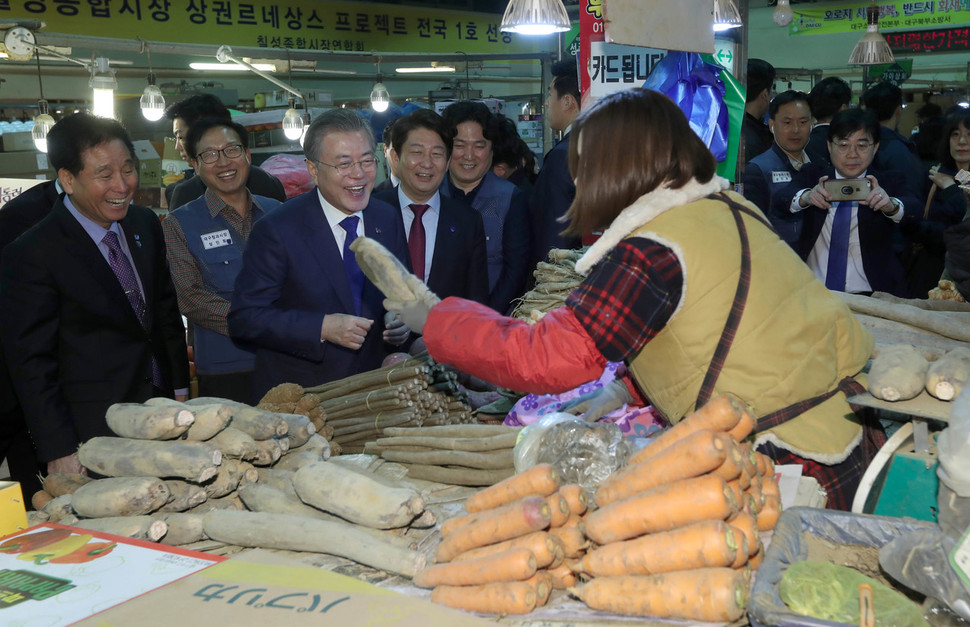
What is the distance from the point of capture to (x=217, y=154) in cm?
423

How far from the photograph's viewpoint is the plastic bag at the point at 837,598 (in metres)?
1.43

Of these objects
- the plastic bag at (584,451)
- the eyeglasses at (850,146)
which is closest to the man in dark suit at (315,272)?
the plastic bag at (584,451)

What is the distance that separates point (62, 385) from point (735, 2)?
345 centimetres

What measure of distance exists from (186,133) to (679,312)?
3485 millimetres

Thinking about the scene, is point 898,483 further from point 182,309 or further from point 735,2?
point 182,309

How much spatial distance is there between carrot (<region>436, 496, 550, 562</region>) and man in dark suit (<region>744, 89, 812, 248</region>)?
382 centimetres

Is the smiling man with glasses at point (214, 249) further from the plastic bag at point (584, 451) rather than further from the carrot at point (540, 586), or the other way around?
the carrot at point (540, 586)

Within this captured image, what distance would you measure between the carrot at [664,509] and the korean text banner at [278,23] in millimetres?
6553

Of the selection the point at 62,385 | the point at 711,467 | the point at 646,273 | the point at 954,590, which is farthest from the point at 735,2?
the point at 62,385

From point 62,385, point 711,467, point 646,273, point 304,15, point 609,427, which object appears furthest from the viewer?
point 304,15

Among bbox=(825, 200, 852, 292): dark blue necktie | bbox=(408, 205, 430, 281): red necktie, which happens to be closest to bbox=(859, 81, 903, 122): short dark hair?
bbox=(825, 200, 852, 292): dark blue necktie

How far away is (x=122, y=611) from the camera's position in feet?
4.79

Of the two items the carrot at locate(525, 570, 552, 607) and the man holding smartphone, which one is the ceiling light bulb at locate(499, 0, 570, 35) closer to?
the man holding smartphone

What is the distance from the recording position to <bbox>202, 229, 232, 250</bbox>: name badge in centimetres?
413
